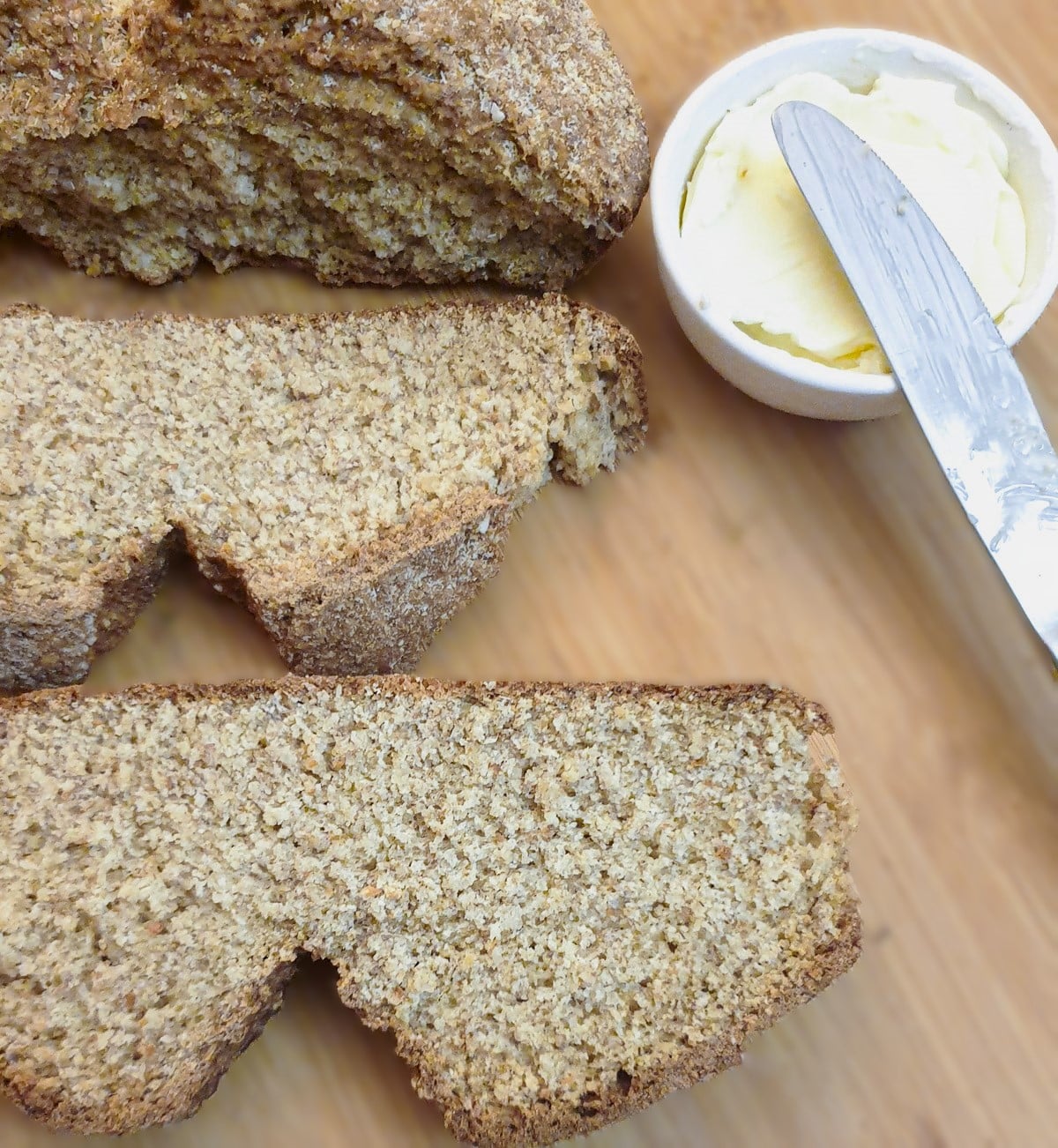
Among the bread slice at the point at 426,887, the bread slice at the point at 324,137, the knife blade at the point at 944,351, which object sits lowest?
the bread slice at the point at 426,887

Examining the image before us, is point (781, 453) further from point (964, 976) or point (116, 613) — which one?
point (116, 613)

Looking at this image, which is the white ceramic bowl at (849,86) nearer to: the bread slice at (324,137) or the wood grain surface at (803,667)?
the bread slice at (324,137)

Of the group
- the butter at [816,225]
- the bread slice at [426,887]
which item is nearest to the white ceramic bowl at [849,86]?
the butter at [816,225]

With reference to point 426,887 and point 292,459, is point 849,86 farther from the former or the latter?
point 426,887

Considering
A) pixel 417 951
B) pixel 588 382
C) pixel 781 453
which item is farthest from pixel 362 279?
pixel 417 951

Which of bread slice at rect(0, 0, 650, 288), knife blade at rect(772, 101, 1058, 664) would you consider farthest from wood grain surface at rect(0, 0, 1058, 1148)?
knife blade at rect(772, 101, 1058, 664)

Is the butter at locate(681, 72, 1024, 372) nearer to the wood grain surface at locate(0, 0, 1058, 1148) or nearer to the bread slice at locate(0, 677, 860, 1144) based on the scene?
the wood grain surface at locate(0, 0, 1058, 1148)

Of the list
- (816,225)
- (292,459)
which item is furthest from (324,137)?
(816,225)
